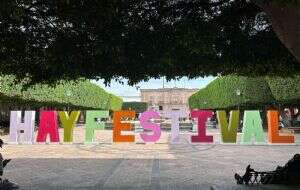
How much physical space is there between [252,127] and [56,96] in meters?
28.8

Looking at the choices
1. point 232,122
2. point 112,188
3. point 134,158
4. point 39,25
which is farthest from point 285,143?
point 39,25

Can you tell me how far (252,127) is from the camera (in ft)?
82.0

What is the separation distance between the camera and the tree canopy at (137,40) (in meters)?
7.48

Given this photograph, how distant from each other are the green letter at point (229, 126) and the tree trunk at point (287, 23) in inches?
670

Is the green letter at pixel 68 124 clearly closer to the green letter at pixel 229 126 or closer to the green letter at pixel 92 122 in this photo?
the green letter at pixel 92 122

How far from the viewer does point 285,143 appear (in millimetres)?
26344

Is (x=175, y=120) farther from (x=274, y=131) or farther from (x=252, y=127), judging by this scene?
(x=274, y=131)

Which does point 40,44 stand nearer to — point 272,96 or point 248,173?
point 248,173

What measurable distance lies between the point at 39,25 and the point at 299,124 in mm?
39703

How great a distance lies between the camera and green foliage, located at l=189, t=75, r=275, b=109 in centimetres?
4459

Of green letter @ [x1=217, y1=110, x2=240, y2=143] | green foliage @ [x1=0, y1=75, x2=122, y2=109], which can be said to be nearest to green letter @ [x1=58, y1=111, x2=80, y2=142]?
green foliage @ [x1=0, y1=75, x2=122, y2=109]

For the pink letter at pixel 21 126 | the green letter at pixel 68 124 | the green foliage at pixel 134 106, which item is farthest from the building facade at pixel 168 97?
the green letter at pixel 68 124

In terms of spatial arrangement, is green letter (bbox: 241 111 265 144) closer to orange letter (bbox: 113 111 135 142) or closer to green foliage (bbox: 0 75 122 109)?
orange letter (bbox: 113 111 135 142)

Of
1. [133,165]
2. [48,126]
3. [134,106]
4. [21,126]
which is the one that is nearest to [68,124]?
[48,126]
